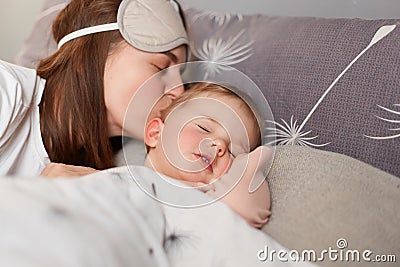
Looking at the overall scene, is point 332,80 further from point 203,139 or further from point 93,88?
point 93,88

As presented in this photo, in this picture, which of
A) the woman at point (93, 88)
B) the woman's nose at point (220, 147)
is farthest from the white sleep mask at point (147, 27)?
the woman's nose at point (220, 147)

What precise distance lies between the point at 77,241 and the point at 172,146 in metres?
0.36

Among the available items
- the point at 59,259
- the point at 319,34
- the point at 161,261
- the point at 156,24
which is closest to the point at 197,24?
the point at 156,24

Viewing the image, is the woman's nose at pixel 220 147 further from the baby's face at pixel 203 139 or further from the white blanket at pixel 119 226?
the white blanket at pixel 119 226

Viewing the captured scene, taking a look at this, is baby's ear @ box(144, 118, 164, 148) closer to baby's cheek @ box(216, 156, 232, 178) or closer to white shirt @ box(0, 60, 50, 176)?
baby's cheek @ box(216, 156, 232, 178)

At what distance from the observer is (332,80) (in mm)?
1031

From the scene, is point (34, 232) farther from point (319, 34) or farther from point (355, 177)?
point (319, 34)

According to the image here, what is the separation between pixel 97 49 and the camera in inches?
44.9

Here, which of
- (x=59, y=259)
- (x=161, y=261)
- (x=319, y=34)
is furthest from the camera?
(x=319, y=34)

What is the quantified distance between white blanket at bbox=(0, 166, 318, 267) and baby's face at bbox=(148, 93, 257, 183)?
8 centimetres

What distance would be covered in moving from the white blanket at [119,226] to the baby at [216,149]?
2.4 inches

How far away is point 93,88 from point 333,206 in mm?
528

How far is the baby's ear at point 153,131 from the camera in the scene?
0.96m

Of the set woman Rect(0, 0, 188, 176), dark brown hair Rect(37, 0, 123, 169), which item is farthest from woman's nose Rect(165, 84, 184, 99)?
dark brown hair Rect(37, 0, 123, 169)
